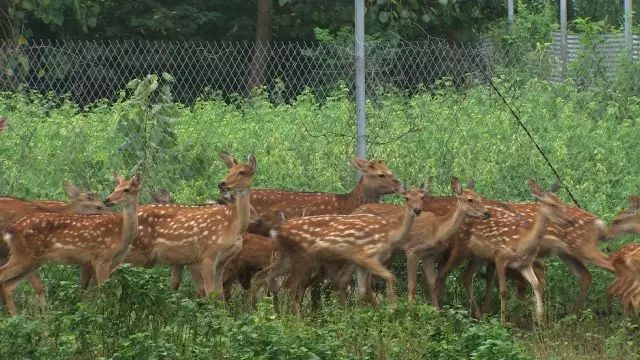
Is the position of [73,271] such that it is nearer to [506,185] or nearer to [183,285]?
[183,285]

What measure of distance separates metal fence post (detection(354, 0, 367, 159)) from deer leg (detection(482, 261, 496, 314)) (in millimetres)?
1397

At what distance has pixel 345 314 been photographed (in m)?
10.8

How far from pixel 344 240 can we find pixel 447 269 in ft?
3.61

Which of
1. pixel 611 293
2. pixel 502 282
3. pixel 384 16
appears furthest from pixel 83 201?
pixel 611 293

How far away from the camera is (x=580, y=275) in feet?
40.9

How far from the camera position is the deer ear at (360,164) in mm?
12983

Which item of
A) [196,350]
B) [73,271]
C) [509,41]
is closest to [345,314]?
[196,350]

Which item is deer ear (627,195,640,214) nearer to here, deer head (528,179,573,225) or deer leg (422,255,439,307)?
deer head (528,179,573,225)

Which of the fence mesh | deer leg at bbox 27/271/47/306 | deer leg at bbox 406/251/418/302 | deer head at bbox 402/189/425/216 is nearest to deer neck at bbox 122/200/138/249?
deer leg at bbox 27/271/47/306

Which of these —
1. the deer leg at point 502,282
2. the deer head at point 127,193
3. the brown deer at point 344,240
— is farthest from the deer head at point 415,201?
the deer head at point 127,193

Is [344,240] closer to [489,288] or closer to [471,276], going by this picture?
[471,276]

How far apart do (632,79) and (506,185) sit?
2.51 metres

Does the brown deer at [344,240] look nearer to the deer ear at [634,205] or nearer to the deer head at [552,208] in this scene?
the deer head at [552,208]

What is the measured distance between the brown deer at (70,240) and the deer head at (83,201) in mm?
1002
